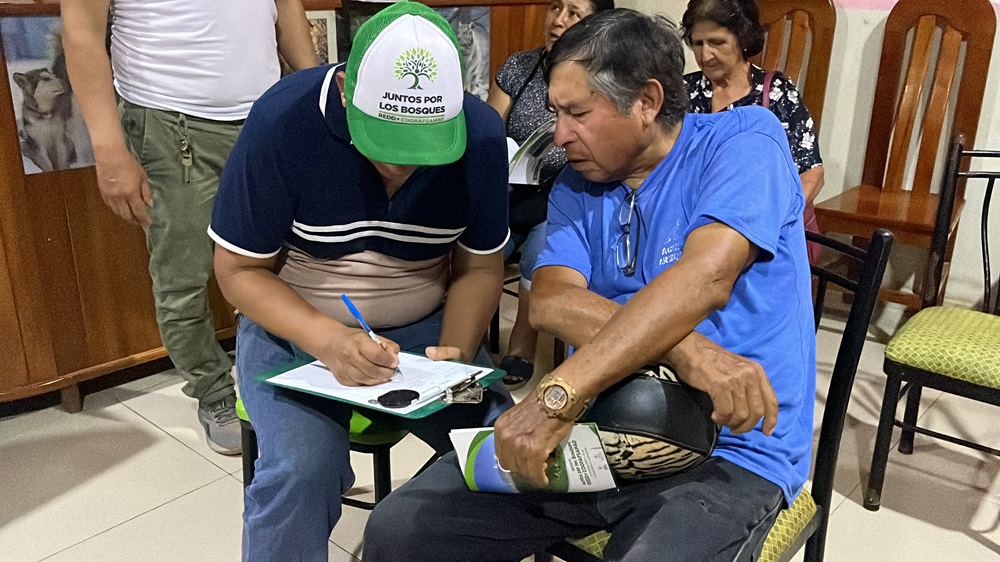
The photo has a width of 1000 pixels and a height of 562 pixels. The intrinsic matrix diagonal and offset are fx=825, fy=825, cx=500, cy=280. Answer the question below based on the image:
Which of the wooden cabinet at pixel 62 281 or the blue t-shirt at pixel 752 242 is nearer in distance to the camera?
the blue t-shirt at pixel 752 242

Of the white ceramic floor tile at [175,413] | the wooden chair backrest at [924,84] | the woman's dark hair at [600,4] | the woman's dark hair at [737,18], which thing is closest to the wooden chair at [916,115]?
the wooden chair backrest at [924,84]

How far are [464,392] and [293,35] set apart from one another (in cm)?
138

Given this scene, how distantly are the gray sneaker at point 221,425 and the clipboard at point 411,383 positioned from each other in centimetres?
98

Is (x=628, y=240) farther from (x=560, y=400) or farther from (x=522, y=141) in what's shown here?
(x=522, y=141)

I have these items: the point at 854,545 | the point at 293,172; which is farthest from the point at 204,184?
the point at 854,545

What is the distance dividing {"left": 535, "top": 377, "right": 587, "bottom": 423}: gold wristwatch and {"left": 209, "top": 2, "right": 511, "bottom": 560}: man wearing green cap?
1.05ft

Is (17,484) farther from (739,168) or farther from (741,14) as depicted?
(741,14)

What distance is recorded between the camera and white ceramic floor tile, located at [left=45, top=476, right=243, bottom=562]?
5.87ft

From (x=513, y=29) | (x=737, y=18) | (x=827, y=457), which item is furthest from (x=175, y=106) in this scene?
(x=513, y=29)

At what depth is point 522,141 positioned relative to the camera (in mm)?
2521

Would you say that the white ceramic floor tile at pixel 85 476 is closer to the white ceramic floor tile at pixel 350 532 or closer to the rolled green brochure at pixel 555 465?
the white ceramic floor tile at pixel 350 532

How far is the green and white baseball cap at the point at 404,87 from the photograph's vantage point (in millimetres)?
1185

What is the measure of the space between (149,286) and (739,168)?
1903mm

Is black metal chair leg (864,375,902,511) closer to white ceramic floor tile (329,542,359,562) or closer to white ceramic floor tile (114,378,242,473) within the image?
white ceramic floor tile (329,542,359,562)
